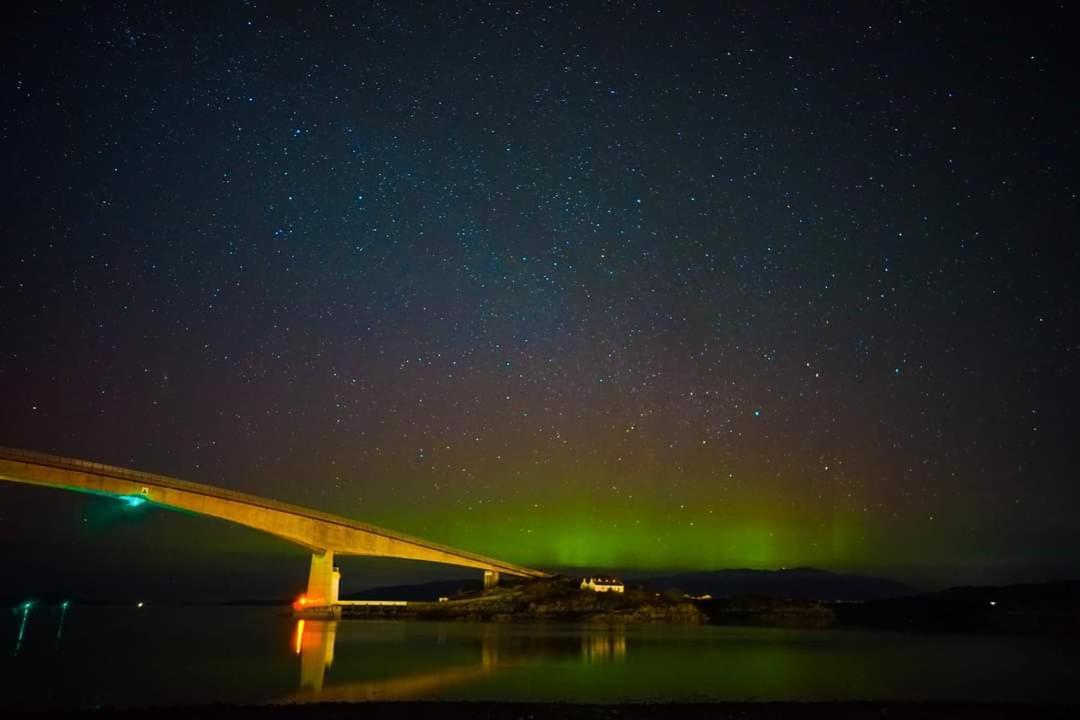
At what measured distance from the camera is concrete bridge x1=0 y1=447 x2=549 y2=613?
7738 cm

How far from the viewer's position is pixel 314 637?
6378 cm

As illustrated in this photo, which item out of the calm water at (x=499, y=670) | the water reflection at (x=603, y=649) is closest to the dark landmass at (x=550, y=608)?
the water reflection at (x=603, y=649)

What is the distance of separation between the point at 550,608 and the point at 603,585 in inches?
1125

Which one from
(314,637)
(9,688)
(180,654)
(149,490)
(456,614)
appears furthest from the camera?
(456,614)

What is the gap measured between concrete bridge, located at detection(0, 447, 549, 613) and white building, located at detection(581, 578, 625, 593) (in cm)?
2085

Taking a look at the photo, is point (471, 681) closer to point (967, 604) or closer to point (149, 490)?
point (149, 490)

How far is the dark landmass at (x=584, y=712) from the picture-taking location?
945 inches

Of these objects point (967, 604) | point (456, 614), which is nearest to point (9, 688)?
point (456, 614)

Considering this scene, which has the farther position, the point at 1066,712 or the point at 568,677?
the point at 568,677

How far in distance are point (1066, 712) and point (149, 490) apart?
8345 cm

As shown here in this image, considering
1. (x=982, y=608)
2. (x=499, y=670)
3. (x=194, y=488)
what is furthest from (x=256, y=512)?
(x=982, y=608)

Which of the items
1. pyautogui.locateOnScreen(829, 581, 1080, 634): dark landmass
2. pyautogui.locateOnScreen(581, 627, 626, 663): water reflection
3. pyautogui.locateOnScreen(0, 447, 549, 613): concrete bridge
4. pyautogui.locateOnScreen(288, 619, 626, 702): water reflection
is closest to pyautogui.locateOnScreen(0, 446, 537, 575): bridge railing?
pyautogui.locateOnScreen(0, 447, 549, 613): concrete bridge

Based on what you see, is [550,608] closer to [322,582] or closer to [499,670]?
[322,582]

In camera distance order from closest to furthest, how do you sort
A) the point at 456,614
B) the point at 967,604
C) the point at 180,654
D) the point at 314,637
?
the point at 180,654
the point at 314,637
the point at 456,614
the point at 967,604
